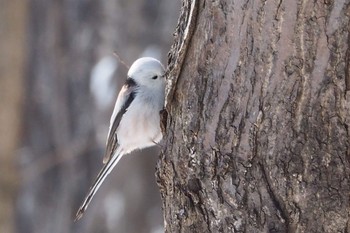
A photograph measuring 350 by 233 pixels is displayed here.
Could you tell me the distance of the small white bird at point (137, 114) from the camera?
3.39 m

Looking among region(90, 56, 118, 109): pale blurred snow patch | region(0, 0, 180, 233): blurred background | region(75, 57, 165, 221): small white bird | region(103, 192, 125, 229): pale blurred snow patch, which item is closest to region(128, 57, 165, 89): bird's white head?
region(75, 57, 165, 221): small white bird

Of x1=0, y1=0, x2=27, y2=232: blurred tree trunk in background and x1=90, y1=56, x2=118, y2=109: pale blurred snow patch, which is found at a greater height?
x1=0, y1=0, x2=27, y2=232: blurred tree trunk in background

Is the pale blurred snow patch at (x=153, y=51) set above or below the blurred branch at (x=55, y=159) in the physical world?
above

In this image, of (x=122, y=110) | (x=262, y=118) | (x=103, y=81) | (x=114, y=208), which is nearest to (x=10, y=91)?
(x=122, y=110)

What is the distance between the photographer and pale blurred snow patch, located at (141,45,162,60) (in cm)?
713

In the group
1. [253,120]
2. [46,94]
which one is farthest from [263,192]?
[46,94]

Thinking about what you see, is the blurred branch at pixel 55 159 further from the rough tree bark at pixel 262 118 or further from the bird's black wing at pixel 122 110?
the rough tree bark at pixel 262 118

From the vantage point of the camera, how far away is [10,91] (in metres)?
4.89

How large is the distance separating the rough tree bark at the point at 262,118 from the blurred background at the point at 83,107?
15.3 ft

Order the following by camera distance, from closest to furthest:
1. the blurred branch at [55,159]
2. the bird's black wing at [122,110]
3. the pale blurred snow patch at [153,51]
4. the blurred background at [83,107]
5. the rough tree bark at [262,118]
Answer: the rough tree bark at [262,118], the bird's black wing at [122,110], the blurred branch at [55,159], the pale blurred snow patch at [153,51], the blurred background at [83,107]

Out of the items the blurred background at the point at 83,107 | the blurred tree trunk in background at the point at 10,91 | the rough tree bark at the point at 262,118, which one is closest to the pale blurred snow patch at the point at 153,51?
the blurred background at the point at 83,107

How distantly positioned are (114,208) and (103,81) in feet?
3.97

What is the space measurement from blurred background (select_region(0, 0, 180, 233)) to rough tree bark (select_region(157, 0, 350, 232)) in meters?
4.67

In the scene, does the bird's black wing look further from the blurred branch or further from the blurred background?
Answer: the blurred background
